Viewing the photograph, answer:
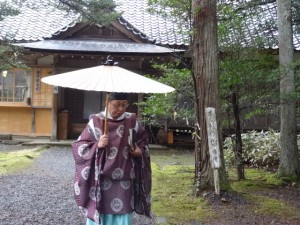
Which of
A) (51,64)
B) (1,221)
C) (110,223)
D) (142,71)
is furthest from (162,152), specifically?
(110,223)

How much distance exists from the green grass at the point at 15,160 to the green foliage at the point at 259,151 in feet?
16.9

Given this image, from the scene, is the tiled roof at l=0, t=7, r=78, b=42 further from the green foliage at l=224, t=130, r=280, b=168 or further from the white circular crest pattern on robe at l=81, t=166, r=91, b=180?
the white circular crest pattern on robe at l=81, t=166, r=91, b=180

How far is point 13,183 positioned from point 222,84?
4.42m

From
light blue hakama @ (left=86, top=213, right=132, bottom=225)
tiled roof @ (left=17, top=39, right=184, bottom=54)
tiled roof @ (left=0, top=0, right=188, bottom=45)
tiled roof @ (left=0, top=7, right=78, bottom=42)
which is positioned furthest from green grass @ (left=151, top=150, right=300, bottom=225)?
tiled roof @ (left=0, top=7, right=78, bottom=42)

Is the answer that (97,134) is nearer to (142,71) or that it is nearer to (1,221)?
(1,221)

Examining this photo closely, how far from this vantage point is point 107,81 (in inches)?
139

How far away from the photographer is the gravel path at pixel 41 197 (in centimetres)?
537

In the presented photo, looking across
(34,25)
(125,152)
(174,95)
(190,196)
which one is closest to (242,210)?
(190,196)

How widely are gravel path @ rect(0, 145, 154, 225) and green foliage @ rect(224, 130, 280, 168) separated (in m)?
4.08

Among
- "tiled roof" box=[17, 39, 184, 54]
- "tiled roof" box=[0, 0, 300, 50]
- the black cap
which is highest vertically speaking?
"tiled roof" box=[0, 0, 300, 50]

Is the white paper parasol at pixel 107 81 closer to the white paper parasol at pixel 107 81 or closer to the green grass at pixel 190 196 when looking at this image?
the white paper parasol at pixel 107 81

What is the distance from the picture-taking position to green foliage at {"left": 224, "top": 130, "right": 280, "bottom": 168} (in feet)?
33.6

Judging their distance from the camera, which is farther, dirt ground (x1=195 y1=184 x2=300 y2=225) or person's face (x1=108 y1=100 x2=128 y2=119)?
dirt ground (x1=195 y1=184 x2=300 y2=225)

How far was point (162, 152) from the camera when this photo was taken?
13.1 m
